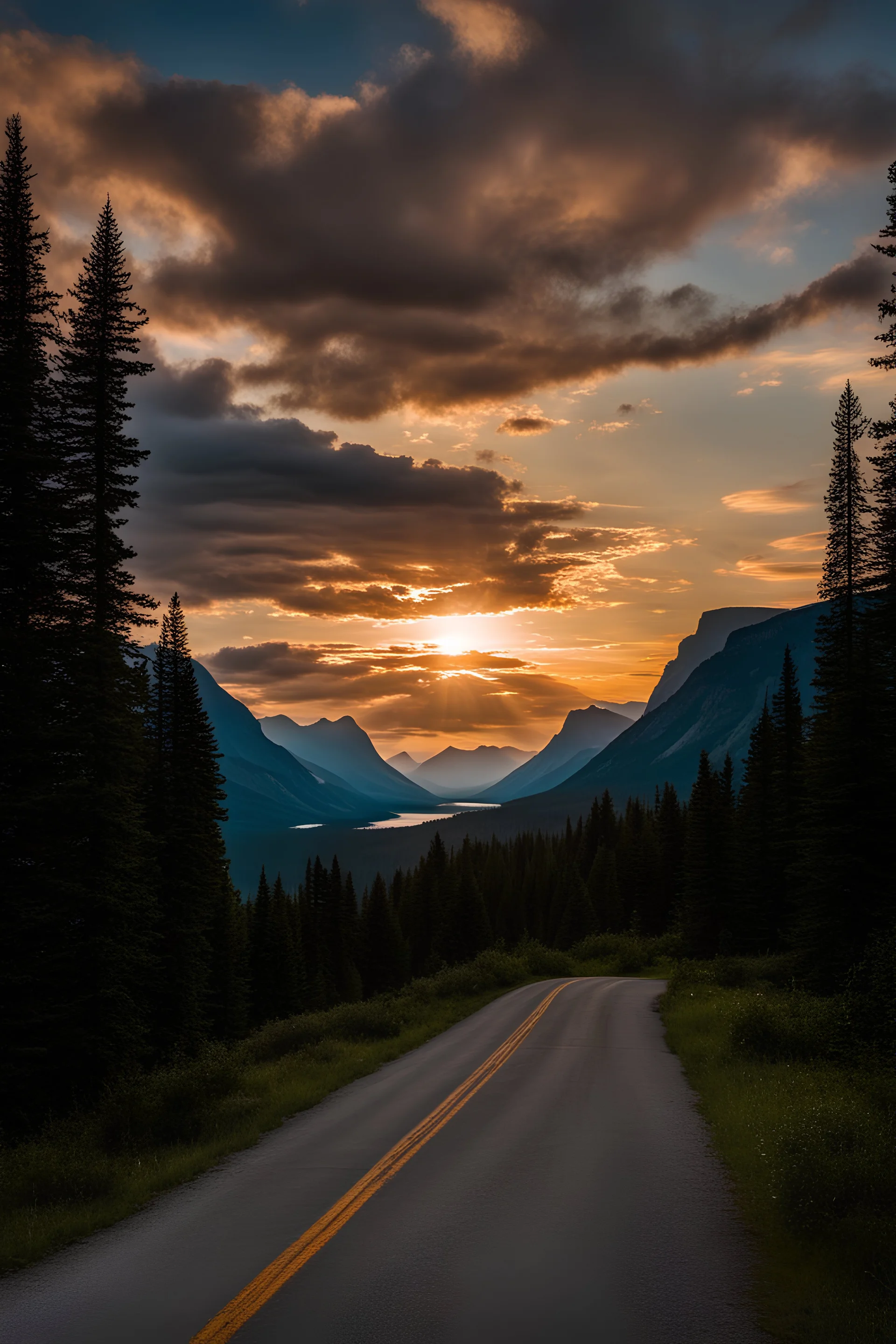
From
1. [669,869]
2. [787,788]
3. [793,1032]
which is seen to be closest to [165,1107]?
[793,1032]

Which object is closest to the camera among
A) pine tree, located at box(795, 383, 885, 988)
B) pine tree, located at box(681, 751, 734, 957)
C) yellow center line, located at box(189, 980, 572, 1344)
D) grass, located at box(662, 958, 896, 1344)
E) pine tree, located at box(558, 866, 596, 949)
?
yellow center line, located at box(189, 980, 572, 1344)

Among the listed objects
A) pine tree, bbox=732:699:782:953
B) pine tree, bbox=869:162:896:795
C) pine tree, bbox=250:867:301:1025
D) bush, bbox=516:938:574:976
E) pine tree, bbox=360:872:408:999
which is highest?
pine tree, bbox=869:162:896:795

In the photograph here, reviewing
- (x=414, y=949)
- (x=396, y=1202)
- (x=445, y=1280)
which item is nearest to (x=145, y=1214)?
(x=396, y=1202)

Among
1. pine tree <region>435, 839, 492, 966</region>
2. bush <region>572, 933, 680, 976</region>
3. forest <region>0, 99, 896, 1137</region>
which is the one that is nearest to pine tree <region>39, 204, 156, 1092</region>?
forest <region>0, 99, 896, 1137</region>

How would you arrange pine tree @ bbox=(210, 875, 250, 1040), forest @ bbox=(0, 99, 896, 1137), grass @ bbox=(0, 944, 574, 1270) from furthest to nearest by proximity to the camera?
pine tree @ bbox=(210, 875, 250, 1040)
forest @ bbox=(0, 99, 896, 1137)
grass @ bbox=(0, 944, 574, 1270)

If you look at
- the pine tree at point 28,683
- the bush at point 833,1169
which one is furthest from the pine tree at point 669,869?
the bush at point 833,1169

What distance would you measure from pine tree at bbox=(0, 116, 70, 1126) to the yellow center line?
1040 centimetres

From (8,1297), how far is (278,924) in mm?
61191

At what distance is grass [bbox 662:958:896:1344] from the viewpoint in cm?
752

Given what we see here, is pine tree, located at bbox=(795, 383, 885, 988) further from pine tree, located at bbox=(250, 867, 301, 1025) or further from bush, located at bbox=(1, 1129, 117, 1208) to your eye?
pine tree, located at bbox=(250, 867, 301, 1025)

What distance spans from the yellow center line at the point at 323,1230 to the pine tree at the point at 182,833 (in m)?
19.3

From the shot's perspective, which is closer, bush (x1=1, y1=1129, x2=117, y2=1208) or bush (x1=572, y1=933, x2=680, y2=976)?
bush (x1=1, y1=1129, x2=117, y2=1208)

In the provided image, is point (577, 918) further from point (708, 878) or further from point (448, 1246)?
point (448, 1246)

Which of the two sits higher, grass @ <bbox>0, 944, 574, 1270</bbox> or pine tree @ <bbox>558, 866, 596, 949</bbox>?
grass @ <bbox>0, 944, 574, 1270</bbox>
